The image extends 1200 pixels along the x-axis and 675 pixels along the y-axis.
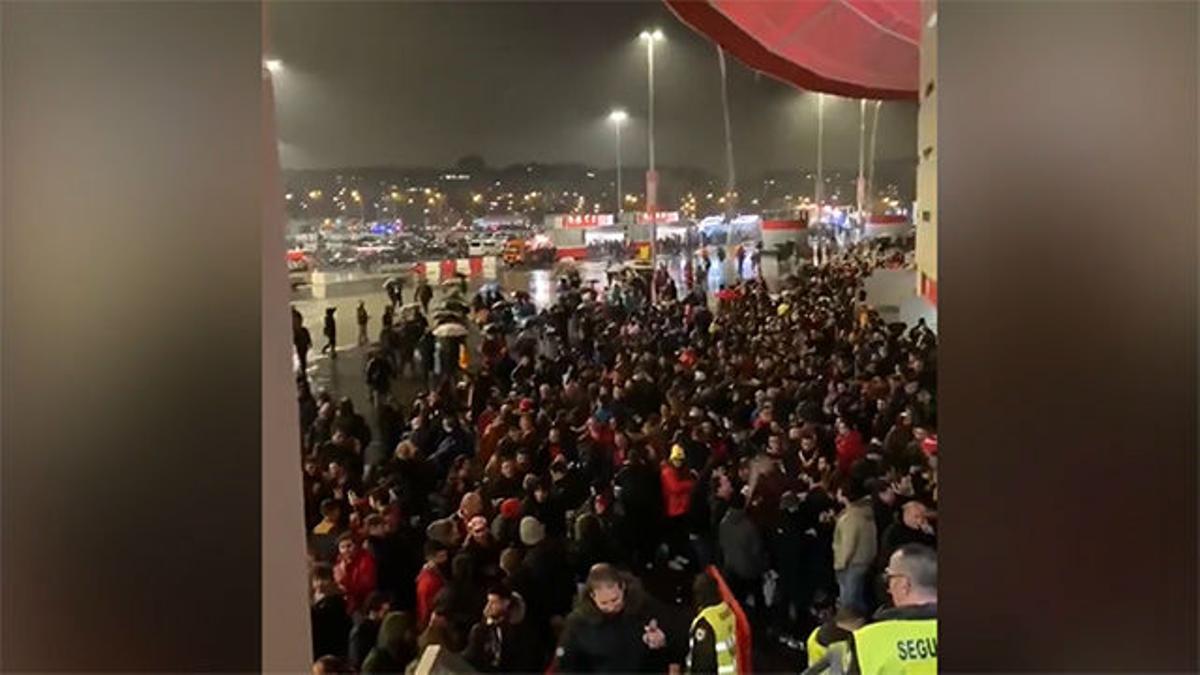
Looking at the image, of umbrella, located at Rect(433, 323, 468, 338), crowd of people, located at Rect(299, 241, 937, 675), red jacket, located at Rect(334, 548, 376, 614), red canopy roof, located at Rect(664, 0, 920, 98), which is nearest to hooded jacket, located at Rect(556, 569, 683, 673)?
crowd of people, located at Rect(299, 241, 937, 675)

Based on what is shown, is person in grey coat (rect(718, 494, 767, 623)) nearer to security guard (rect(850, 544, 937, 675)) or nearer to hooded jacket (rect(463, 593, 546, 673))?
security guard (rect(850, 544, 937, 675))

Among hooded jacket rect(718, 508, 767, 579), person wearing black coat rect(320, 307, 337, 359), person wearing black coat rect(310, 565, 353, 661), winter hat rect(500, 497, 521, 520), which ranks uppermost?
person wearing black coat rect(320, 307, 337, 359)

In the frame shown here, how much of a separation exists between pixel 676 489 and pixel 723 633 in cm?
24

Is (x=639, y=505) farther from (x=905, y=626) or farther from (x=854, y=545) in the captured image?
(x=905, y=626)

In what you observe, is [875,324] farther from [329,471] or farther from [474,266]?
[329,471]

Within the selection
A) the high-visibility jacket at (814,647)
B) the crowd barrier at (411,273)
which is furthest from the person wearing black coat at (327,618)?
the high-visibility jacket at (814,647)

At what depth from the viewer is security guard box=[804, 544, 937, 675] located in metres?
1.59

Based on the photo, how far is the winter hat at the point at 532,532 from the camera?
5.44 feet

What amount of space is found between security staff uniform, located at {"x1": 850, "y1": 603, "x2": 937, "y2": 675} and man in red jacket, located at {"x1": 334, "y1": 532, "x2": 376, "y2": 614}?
0.79 meters

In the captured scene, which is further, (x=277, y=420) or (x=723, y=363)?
(x=723, y=363)

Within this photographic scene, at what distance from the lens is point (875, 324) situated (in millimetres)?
1637
